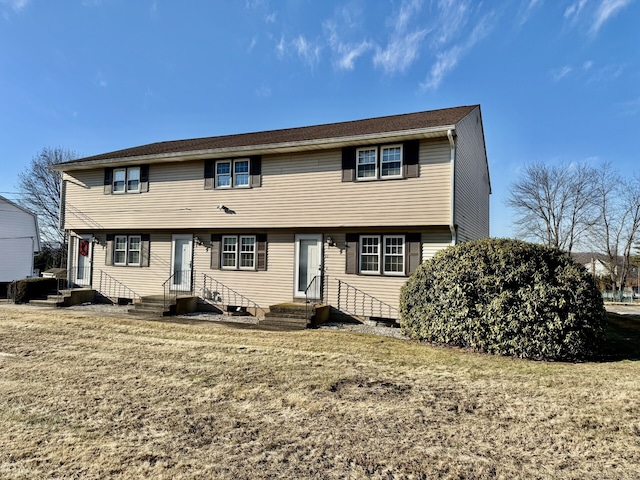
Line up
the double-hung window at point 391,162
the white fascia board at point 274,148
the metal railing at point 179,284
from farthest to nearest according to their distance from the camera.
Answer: the metal railing at point 179,284
the double-hung window at point 391,162
the white fascia board at point 274,148

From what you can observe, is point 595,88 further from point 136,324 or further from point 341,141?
point 136,324

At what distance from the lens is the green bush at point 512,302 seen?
298 inches

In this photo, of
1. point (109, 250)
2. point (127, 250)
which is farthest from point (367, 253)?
point (109, 250)

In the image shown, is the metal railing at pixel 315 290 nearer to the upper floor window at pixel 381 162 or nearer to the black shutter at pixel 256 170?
the upper floor window at pixel 381 162

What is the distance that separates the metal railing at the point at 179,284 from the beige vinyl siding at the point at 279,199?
1832 mm

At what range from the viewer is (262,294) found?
13281 millimetres

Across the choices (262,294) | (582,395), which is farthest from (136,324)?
(582,395)

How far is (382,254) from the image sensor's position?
11.9 metres

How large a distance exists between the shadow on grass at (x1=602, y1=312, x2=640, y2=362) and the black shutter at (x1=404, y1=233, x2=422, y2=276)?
4.89 metres

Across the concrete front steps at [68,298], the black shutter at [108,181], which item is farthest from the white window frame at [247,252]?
the concrete front steps at [68,298]

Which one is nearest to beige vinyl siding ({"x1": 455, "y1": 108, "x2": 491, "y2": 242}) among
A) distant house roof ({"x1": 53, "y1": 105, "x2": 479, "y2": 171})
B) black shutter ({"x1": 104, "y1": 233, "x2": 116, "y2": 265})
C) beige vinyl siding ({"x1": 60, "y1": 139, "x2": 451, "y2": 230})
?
distant house roof ({"x1": 53, "y1": 105, "x2": 479, "y2": 171})

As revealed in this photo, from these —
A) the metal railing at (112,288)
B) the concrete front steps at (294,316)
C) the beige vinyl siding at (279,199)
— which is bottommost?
the concrete front steps at (294,316)

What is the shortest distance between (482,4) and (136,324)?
45.6 ft

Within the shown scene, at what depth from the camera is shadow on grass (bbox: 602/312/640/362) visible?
815 centimetres
